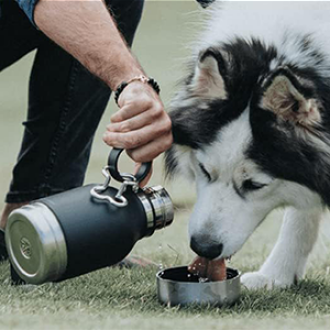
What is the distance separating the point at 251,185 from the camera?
265 cm

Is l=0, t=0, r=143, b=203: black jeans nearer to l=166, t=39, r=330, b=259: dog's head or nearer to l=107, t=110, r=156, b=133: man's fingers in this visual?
l=166, t=39, r=330, b=259: dog's head

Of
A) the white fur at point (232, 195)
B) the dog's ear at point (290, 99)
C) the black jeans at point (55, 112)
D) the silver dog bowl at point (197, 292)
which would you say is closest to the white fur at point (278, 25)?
the dog's ear at point (290, 99)

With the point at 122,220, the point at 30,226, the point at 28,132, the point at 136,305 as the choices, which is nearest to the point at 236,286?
the point at 136,305

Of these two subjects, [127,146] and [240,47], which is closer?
[127,146]

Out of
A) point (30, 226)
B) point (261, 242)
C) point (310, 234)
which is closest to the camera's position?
point (30, 226)

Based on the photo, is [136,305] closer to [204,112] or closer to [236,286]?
[236,286]

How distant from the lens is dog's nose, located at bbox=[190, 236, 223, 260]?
2551 millimetres

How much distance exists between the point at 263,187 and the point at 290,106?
32 cm

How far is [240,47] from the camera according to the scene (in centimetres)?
268

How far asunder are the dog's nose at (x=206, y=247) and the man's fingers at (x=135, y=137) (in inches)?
15.3

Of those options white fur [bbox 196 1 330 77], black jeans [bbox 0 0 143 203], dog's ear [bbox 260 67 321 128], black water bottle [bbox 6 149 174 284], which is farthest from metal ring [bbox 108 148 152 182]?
black jeans [bbox 0 0 143 203]

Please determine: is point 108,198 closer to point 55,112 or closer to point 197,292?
point 197,292

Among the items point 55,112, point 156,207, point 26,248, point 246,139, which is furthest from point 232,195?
point 55,112

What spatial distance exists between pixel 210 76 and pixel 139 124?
1.27 feet
